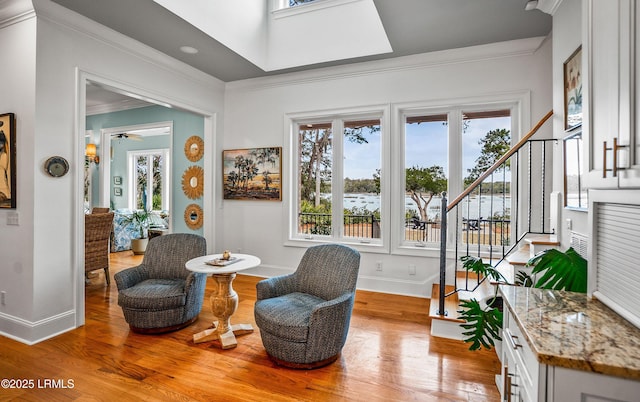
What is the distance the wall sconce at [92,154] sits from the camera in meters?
6.73

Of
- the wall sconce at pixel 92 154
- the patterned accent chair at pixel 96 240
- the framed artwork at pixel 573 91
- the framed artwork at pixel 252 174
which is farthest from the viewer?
the wall sconce at pixel 92 154

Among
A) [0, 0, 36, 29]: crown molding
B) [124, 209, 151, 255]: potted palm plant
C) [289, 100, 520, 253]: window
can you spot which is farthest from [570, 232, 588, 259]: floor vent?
[124, 209, 151, 255]: potted palm plant

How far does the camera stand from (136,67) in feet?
12.5

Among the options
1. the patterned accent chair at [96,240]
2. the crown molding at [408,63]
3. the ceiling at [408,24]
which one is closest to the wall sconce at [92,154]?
the patterned accent chair at [96,240]

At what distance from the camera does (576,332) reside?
1.13m

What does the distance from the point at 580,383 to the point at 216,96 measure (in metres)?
5.21

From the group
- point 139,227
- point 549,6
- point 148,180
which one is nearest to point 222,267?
point 549,6

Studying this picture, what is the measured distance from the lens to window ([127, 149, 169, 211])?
27.3 ft

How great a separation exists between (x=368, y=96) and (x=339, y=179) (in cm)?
118

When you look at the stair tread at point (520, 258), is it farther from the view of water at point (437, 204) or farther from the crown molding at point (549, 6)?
the crown molding at point (549, 6)

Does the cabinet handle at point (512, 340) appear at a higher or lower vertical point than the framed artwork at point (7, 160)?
lower

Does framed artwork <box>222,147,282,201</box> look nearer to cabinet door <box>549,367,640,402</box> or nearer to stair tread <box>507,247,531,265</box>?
stair tread <box>507,247,531,265</box>

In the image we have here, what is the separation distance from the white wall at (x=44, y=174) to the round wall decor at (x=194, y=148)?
231 centimetres

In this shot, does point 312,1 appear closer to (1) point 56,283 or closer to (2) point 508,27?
(2) point 508,27
